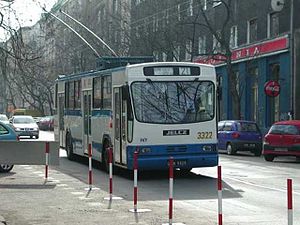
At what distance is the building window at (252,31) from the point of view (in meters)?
40.3

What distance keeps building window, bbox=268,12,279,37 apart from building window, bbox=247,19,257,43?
1748 mm

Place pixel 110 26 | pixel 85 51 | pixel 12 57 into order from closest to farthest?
pixel 12 57
pixel 110 26
pixel 85 51

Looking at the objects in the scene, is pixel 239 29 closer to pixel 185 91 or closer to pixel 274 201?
pixel 185 91

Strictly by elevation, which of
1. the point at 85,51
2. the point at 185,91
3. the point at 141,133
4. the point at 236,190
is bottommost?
the point at 236,190

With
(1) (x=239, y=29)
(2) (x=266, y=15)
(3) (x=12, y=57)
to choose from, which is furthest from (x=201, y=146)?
(1) (x=239, y=29)

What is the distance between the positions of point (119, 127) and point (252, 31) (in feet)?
81.0

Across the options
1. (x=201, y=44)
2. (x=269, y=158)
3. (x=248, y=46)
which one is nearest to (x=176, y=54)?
(x=201, y=44)

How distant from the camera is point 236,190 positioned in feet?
49.9

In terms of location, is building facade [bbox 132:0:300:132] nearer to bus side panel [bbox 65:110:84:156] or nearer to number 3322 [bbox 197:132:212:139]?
bus side panel [bbox 65:110:84:156]

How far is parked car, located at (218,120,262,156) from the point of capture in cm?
2995

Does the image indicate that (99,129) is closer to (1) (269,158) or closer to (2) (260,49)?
(1) (269,158)

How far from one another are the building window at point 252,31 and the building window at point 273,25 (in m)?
1.75

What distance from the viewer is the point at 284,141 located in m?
25.3

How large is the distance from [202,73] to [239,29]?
2546 cm
